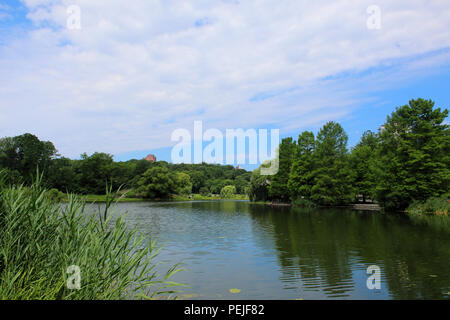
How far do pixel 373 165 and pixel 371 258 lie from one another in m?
31.5

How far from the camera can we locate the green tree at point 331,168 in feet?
142

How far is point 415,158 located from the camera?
29.8 meters

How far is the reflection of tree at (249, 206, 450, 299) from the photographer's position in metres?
7.57

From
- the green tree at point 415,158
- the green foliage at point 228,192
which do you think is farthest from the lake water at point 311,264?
the green foliage at point 228,192

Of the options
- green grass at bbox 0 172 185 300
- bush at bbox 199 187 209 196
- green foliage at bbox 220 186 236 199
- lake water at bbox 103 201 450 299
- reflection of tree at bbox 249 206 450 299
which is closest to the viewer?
green grass at bbox 0 172 185 300

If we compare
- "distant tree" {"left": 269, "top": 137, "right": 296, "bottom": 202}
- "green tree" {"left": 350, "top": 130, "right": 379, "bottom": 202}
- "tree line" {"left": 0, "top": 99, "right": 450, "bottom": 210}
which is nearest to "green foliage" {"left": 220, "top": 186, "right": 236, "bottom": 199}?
"tree line" {"left": 0, "top": 99, "right": 450, "bottom": 210}

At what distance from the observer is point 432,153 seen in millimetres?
30219

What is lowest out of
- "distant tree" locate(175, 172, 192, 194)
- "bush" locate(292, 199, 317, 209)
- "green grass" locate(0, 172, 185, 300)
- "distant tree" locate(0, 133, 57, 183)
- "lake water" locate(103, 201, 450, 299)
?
"lake water" locate(103, 201, 450, 299)

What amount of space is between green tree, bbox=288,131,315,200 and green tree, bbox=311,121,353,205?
1093mm

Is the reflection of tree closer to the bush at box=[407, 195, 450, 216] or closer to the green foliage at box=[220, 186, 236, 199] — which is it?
the bush at box=[407, 195, 450, 216]

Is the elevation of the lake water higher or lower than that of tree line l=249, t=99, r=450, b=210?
lower

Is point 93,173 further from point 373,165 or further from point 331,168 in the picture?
point 373,165

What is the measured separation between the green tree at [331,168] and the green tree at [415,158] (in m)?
9.71

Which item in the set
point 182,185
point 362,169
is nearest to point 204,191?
point 182,185
